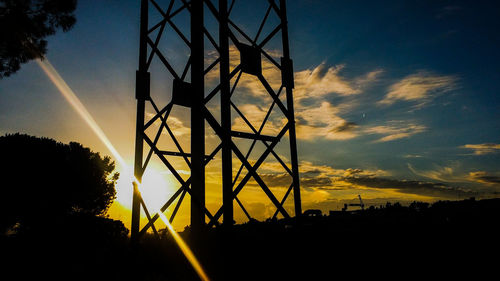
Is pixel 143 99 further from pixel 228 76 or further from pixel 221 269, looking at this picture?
pixel 221 269

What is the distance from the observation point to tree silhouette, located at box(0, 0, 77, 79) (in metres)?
10.2

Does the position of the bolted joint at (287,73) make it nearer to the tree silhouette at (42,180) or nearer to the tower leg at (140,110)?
the tower leg at (140,110)

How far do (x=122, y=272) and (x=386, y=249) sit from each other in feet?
16.2

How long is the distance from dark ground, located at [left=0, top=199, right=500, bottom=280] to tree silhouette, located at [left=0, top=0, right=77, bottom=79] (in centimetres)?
788

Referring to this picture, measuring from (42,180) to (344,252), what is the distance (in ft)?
63.0

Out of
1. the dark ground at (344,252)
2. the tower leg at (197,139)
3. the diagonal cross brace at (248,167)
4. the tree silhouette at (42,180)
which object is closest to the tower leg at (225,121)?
the diagonal cross brace at (248,167)

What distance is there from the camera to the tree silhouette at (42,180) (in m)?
16.9

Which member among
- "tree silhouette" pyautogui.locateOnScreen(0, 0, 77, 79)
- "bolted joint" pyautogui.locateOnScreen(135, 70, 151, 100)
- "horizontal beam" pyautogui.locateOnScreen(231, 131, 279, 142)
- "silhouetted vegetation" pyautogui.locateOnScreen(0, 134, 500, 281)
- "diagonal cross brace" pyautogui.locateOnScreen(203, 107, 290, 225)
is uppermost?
"tree silhouette" pyautogui.locateOnScreen(0, 0, 77, 79)

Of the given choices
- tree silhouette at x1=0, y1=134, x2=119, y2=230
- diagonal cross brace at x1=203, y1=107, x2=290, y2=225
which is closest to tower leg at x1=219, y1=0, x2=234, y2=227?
diagonal cross brace at x1=203, y1=107, x2=290, y2=225

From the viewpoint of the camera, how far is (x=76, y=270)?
6070 mm

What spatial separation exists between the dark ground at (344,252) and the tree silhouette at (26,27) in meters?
7.88

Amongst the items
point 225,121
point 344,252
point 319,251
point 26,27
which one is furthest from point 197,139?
point 26,27

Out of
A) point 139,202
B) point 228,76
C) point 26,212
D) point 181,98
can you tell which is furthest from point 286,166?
point 26,212

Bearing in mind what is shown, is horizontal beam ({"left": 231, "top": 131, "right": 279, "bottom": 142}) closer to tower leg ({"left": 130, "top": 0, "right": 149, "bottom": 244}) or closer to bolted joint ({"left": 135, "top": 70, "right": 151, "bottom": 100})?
tower leg ({"left": 130, "top": 0, "right": 149, "bottom": 244})
